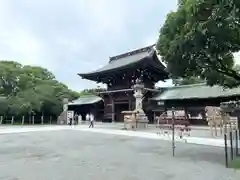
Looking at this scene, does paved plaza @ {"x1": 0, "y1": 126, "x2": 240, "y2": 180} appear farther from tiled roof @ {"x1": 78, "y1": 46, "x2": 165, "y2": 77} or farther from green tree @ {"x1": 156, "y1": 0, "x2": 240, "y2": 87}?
tiled roof @ {"x1": 78, "y1": 46, "x2": 165, "y2": 77}

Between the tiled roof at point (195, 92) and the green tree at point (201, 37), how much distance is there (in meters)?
14.6

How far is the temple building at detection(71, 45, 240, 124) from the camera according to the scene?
26.9m

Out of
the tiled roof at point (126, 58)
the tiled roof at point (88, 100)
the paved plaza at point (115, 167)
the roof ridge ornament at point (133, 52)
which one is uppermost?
the roof ridge ornament at point (133, 52)

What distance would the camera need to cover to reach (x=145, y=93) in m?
31.6

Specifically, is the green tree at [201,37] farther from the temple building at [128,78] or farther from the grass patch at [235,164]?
the temple building at [128,78]

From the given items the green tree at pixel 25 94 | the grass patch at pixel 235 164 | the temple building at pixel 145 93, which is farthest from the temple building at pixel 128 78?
the grass patch at pixel 235 164

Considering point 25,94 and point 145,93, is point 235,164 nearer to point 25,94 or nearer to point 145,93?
point 145,93

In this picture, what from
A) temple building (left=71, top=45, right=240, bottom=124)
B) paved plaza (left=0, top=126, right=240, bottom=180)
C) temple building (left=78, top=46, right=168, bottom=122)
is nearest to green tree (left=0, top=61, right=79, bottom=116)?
temple building (left=71, top=45, right=240, bottom=124)

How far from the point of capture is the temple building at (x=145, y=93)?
26906 mm

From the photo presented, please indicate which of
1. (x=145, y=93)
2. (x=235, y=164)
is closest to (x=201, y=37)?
(x=235, y=164)

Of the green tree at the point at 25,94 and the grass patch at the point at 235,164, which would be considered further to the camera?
the green tree at the point at 25,94

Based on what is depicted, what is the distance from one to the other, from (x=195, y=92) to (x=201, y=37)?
2125 centimetres

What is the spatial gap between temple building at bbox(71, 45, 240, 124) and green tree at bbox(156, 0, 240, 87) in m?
15.6

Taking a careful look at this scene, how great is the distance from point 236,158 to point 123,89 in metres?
26.3
